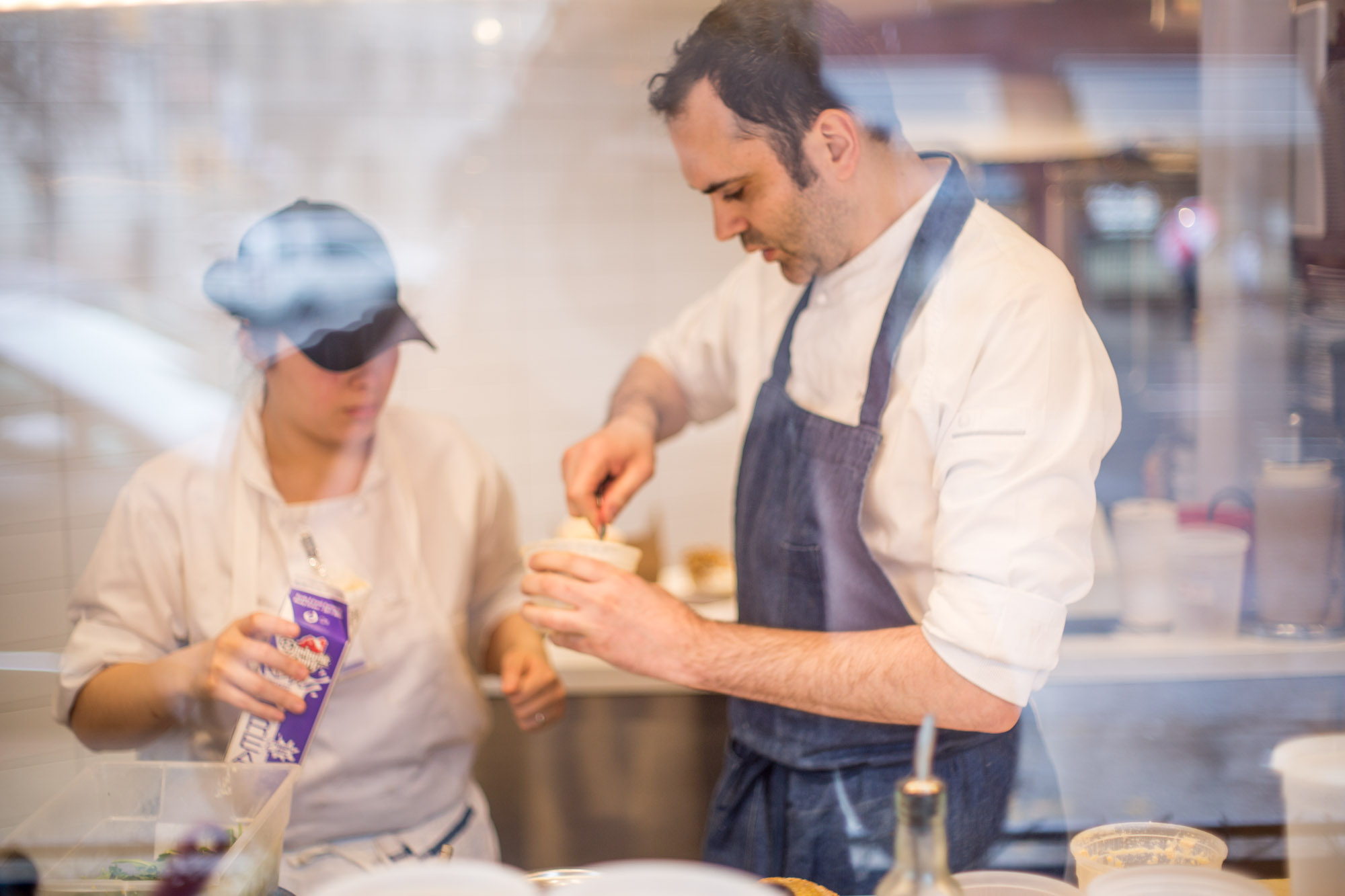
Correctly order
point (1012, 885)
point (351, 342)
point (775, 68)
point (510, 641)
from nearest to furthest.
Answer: point (1012, 885)
point (775, 68)
point (351, 342)
point (510, 641)

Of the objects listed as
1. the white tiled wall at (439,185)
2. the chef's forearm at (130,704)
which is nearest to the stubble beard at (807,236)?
the white tiled wall at (439,185)

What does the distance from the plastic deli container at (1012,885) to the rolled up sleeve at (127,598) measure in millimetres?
995

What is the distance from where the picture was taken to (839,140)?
45.5 inches

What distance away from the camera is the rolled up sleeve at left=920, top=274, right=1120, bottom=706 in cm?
97

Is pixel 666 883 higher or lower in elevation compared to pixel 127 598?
lower

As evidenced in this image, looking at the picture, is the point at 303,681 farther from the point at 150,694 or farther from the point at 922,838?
the point at 922,838

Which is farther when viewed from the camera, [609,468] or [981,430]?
[609,468]

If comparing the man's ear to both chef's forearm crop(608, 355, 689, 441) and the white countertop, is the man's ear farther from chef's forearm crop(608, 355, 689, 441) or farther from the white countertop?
the white countertop

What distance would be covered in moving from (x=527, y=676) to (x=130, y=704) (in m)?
0.49

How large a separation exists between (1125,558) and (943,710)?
2.72 feet

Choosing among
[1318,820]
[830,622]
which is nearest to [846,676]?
[830,622]

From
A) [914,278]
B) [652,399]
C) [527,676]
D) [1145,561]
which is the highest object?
[914,278]

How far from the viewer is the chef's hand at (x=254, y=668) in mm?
1032

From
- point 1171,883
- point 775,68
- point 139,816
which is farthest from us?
point 775,68
